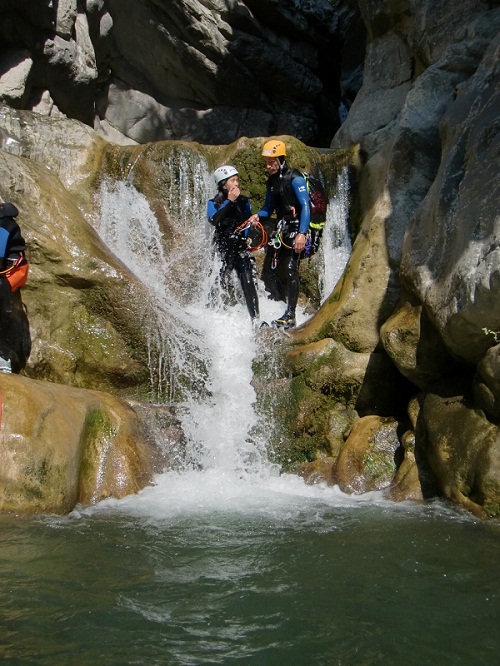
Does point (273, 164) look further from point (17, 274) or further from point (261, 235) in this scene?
point (17, 274)

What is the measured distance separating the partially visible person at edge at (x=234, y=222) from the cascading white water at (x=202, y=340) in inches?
12.9

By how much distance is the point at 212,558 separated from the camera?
443 centimetres

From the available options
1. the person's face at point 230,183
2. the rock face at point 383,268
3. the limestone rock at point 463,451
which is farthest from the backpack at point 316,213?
the limestone rock at point 463,451

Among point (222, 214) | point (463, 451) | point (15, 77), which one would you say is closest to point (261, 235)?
point (222, 214)

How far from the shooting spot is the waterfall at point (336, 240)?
991 centimetres

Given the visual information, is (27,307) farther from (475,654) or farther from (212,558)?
(475,654)

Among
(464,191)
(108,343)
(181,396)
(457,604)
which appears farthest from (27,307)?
(457,604)

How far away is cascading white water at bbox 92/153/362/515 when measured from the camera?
6562 millimetres

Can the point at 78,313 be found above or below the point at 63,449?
above

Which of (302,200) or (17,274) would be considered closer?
(17,274)

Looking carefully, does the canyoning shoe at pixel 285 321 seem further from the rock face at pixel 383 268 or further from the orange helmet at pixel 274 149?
the orange helmet at pixel 274 149

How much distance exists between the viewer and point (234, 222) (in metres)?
9.36

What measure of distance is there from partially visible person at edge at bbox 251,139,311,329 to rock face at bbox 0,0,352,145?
254 inches

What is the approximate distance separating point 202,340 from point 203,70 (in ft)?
30.9
